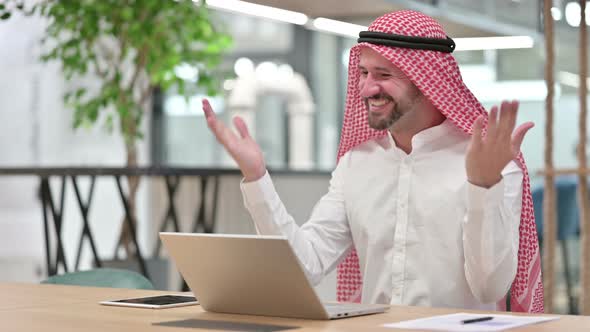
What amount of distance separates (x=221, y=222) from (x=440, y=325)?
14.1ft

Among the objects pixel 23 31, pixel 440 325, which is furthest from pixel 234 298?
pixel 23 31

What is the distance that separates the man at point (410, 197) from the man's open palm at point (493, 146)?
0.27 m

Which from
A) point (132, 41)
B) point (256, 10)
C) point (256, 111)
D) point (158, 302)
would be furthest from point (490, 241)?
point (256, 111)

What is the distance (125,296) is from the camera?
2.63 m

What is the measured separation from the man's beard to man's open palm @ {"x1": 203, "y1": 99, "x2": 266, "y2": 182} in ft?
1.14

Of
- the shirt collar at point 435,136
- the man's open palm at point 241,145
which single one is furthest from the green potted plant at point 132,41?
the man's open palm at point 241,145

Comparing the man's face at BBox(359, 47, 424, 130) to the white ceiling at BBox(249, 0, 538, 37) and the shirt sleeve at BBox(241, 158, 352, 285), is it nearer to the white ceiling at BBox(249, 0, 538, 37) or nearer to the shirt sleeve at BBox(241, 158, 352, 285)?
the shirt sleeve at BBox(241, 158, 352, 285)

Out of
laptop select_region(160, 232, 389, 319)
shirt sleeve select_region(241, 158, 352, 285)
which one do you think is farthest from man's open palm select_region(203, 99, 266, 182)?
laptop select_region(160, 232, 389, 319)

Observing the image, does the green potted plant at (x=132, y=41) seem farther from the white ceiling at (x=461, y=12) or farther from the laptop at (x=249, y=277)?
the laptop at (x=249, y=277)

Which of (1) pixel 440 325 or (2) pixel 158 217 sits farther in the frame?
(2) pixel 158 217

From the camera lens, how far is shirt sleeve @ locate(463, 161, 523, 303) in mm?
2457

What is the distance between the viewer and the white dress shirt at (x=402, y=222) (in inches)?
106

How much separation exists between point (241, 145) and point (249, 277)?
43 cm

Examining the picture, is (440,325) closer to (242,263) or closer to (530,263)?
(242,263)
